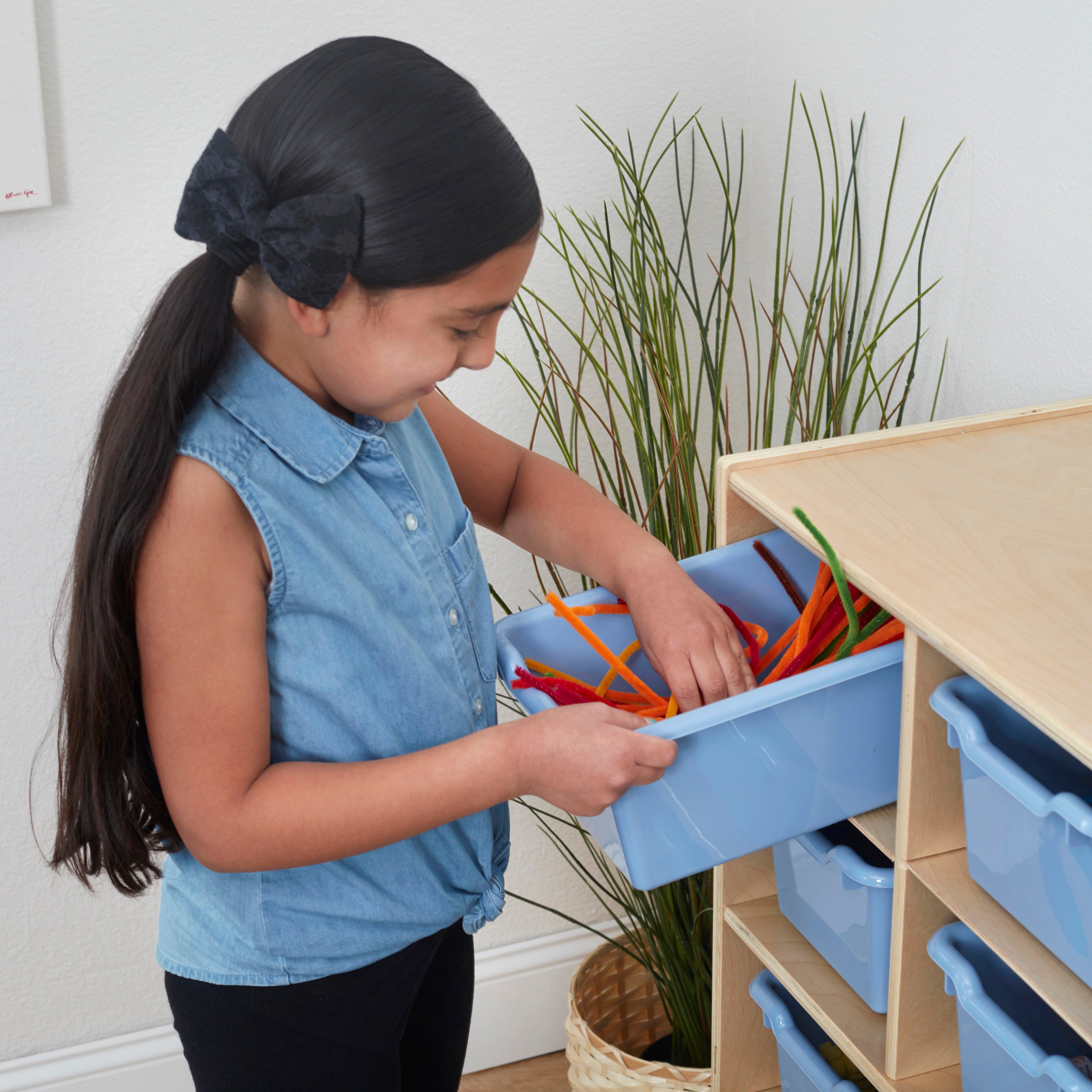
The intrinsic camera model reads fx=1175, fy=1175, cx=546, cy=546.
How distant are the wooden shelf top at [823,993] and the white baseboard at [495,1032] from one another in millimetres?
758

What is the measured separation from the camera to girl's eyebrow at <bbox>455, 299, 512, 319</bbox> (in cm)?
78

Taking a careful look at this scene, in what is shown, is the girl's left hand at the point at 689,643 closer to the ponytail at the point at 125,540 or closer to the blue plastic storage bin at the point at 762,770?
the blue plastic storage bin at the point at 762,770

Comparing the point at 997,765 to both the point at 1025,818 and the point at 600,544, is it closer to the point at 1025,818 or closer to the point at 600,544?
the point at 1025,818

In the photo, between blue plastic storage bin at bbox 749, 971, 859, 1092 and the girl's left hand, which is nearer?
the girl's left hand

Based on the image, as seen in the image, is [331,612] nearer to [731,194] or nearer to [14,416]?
[14,416]

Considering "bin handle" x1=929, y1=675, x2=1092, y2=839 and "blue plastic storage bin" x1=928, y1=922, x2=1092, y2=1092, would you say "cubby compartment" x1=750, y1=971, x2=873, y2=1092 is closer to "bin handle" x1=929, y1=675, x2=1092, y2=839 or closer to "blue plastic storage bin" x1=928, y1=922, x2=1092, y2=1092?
"blue plastic storage bin" x1=928, y1=922, x2=1092, y2=1092

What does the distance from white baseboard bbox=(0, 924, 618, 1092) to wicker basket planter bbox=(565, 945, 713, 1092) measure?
122 millimetres

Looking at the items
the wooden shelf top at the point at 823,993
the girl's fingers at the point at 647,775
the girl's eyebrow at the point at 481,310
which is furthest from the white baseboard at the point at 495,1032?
the girl's eyebrow at the point at 481,310

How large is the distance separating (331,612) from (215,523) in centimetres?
12

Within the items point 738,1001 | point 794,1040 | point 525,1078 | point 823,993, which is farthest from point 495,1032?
point 823,993

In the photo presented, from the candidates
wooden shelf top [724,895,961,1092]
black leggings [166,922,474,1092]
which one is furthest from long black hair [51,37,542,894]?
wooden shelf top [724,895,961,1092]

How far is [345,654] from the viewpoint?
84 cm

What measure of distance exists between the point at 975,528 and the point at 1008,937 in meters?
0.28

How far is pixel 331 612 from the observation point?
83 centimetres
